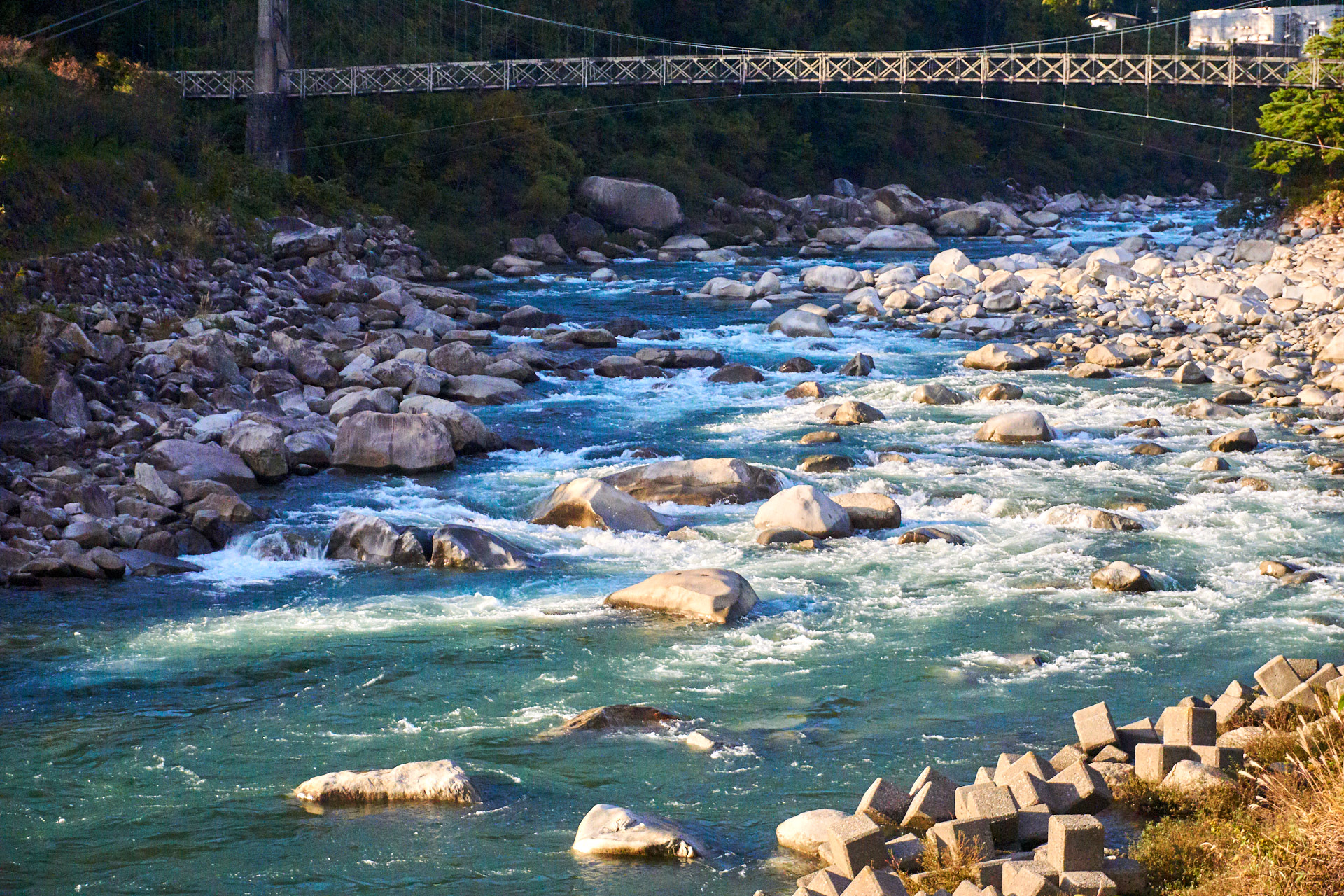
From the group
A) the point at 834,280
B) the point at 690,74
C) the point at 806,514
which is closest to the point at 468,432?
the point at 806,514

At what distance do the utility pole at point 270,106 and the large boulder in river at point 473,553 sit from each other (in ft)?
88.0

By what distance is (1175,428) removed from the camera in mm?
17688

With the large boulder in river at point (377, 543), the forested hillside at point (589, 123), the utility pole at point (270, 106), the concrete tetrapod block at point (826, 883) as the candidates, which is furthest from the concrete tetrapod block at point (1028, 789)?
the utility pole at point (270, 106)

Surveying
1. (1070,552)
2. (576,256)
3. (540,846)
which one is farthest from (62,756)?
(576,256)

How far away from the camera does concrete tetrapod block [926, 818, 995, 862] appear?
6232 mm

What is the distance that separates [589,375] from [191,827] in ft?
48.7

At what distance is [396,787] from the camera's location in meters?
7.76

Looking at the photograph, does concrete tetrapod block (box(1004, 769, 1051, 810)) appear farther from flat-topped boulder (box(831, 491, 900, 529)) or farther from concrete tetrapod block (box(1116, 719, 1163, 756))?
flat-topped boulder (box(831, 491, 900, 529))

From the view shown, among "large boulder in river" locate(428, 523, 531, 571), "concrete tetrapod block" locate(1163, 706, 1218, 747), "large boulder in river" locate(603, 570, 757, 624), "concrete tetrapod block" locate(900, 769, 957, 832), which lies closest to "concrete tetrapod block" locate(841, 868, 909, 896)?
"concrete tetrapod block" locate(900, 769, 957, 832)

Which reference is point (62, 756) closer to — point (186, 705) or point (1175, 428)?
point (186, 705)

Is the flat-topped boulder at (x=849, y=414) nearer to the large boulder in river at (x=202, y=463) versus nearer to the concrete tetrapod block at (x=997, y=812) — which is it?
the large boulder in river at (x=202, y=463)

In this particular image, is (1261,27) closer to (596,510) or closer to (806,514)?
(806,514)

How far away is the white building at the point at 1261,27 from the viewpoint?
51188 millimetres

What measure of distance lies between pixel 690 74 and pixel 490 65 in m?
8.78
